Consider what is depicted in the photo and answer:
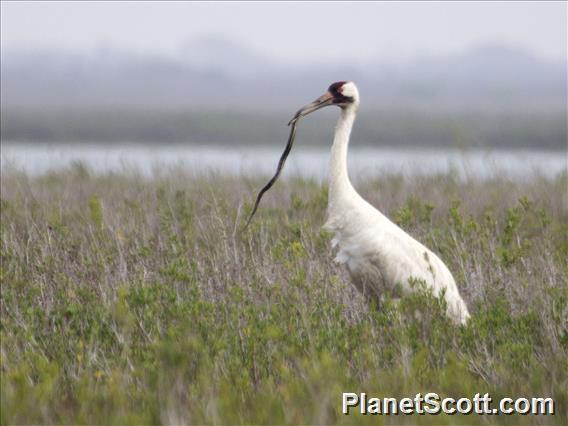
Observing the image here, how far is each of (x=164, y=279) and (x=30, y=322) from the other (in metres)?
1.15

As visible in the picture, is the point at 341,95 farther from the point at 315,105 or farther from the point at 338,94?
the point at 315,105

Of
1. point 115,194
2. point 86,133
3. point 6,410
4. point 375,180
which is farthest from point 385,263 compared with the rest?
point 86,133

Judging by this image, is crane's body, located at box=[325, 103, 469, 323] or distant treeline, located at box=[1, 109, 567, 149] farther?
distant treeline, located at box=[1, 109, 567, 149]

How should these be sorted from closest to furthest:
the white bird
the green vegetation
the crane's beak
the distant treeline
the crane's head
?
the green vegetation < the white bird < the crane's beak < the crane's head < the distant treeline

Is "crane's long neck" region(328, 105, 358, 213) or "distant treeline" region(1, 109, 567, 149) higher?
"crane's long neck" region(328, 105, 358, 213)

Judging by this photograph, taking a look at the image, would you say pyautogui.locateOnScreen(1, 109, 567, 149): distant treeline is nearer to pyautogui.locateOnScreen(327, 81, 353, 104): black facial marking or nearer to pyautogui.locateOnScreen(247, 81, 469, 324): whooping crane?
pyautogui.locateOnScreen(327, 81, 353, 104): black facial marking

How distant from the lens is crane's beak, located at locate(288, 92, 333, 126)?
22.0ft

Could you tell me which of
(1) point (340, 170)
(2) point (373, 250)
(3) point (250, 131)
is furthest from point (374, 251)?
(3) point (250, 131)

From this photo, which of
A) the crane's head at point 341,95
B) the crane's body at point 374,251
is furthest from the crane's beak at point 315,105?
the crane's body at point 374,251

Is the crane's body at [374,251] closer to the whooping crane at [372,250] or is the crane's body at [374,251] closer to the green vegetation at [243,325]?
the whooping crane at [372,250]

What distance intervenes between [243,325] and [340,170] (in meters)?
1.25

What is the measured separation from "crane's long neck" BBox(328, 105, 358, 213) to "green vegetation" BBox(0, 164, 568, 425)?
1.29ft

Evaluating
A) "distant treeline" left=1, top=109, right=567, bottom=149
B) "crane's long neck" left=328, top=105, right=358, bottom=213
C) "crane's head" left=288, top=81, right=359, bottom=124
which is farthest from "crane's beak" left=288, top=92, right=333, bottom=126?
"distant treeline" left=1, top=109, right=567, bottom=149

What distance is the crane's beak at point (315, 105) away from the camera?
671 centimetres
